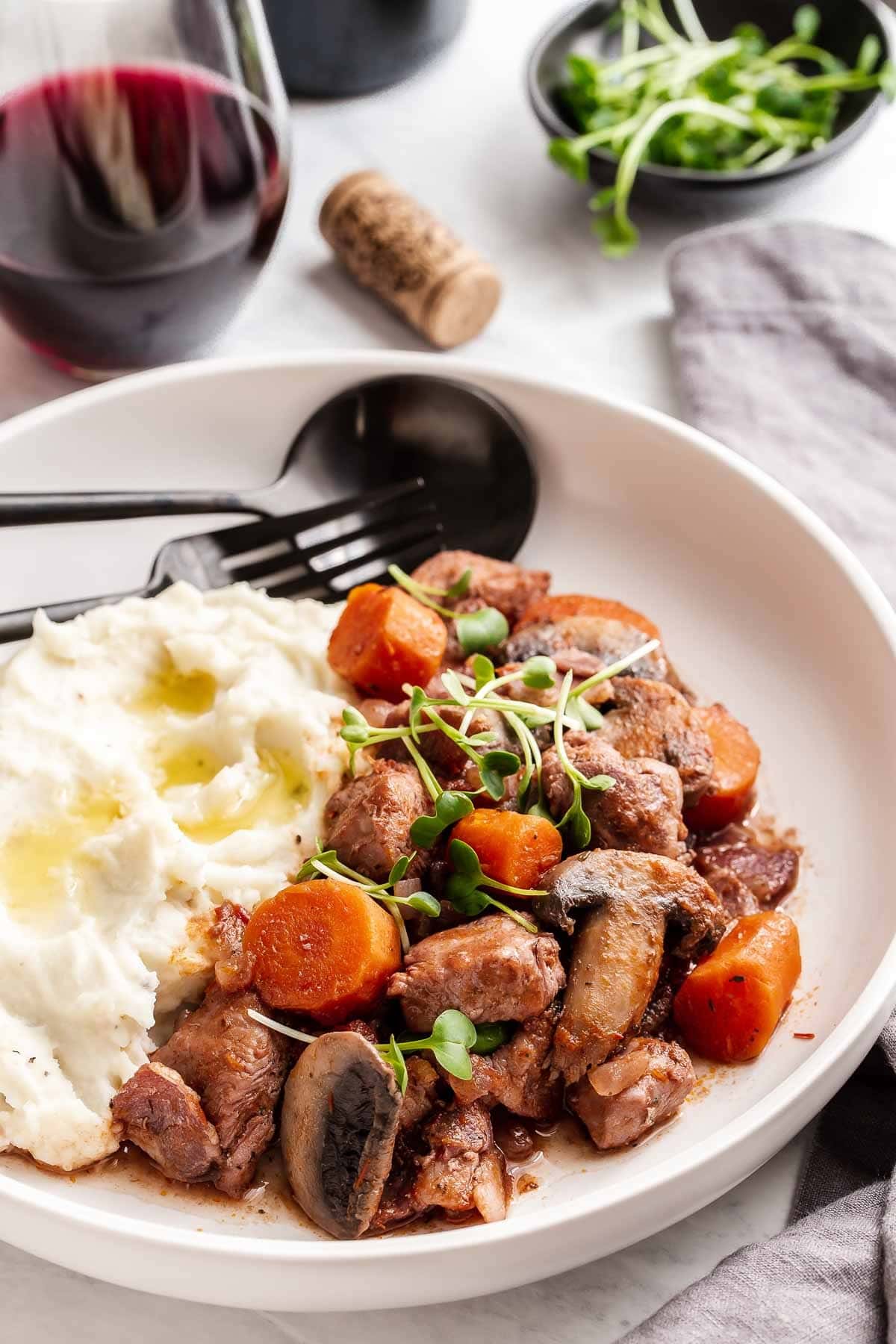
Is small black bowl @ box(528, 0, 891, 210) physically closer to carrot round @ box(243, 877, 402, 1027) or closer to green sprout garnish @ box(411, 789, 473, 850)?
green sprout garnish @ box(411, 789, 473, 850)

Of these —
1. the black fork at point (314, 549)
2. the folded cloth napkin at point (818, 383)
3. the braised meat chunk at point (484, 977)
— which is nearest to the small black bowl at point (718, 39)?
the folded cloth napkin at point (818, 383)

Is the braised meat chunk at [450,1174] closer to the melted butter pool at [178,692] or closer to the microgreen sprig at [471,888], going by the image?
the microgreen sprig at [471,888]

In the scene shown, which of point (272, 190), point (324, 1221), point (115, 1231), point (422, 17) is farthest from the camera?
point (422, 17)

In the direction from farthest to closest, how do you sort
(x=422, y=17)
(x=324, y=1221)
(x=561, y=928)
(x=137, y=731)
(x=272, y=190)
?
(x=422, y=17), (x=272, y=190), (x=137, y=731), (x=561, y=928), (x=324, y=1221)

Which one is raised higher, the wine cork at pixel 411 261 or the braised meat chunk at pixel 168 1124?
the wine cork at pixel 411 261

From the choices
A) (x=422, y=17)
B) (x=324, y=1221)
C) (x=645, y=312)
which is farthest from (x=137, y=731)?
(x=422, y=17)

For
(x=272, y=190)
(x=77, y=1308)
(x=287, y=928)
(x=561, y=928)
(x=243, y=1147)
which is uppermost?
(x=272, y=190)

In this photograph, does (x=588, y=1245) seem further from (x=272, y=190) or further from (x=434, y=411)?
(x=272, y=190)
